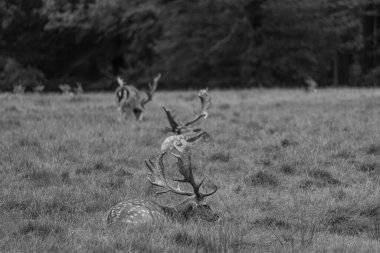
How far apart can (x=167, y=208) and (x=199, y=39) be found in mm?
25733

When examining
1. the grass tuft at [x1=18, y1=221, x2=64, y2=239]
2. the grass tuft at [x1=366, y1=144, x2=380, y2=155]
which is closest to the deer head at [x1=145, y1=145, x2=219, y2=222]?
the grass tuft at [x1=18, y1=221, x2=64, y2=239]

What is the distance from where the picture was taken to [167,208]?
6625 mm

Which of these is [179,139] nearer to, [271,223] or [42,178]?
[42,178]

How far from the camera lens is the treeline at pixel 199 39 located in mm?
30328

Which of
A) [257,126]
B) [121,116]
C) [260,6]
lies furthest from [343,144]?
[260,6]

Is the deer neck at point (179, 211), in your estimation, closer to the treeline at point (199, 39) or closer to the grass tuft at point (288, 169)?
the grass tuft at point (288, 169)

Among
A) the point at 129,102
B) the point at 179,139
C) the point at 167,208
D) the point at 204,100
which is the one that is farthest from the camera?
the point at 129,102

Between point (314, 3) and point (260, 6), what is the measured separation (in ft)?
8.28

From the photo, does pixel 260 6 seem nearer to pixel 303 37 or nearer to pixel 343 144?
pixel 303 37

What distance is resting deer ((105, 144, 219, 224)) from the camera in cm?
611

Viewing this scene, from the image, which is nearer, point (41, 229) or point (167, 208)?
point (41, 229)

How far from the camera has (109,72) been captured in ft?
128

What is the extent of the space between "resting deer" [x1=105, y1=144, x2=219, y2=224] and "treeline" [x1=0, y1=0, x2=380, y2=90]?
75.2 ft

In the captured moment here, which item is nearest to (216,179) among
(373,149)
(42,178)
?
(42,178)
